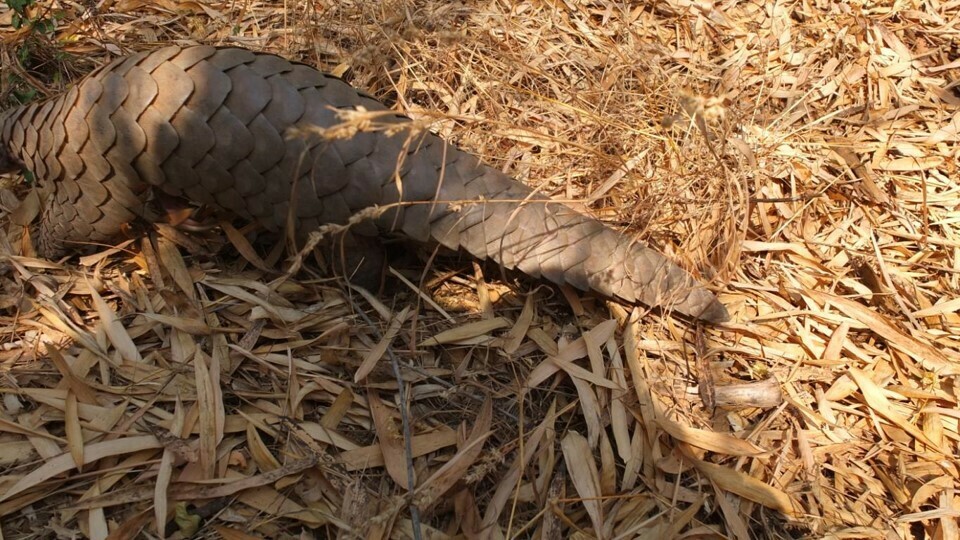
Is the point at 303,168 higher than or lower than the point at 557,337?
higher

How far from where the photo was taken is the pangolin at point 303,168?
204cm

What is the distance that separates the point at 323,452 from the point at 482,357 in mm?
518

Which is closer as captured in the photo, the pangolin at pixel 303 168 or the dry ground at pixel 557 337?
the dry ground at pixel 557 337

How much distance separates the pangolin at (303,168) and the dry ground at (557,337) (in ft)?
0.58

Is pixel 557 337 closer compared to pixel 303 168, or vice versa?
pixel 303 168

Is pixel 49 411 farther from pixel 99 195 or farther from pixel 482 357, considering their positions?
pixel 482 357

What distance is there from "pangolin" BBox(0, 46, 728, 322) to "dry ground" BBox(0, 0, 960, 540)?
0.18 m

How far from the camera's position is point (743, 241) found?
2291mm

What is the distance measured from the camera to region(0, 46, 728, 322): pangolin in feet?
6.70

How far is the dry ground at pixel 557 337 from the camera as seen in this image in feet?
6.14

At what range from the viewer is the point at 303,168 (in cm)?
204

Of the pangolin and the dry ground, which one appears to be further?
the pangolin

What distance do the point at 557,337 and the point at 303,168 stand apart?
877 millimetres

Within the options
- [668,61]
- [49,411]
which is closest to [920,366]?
[668,61]
